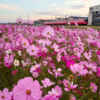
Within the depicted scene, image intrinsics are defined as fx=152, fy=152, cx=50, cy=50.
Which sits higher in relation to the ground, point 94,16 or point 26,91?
point 94,16

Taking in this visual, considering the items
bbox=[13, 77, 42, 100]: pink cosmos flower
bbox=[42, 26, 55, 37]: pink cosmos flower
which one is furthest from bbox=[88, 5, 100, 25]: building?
bbox=[13, 77, 42, 100]: pink cosmos flower

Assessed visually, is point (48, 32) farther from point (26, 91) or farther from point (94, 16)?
point (94, 16)

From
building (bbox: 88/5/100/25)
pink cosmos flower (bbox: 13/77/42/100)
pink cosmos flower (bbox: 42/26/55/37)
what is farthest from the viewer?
building (bbox: 88/5/100/25)

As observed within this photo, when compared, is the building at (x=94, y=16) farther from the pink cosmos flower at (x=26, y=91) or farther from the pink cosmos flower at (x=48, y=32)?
the pink cosmos flower at (x=26, y=91)

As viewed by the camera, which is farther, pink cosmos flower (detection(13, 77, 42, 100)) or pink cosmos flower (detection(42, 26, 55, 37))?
pink cosmos flower (detection(42, 26, 55, 37))

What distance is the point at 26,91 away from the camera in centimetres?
59

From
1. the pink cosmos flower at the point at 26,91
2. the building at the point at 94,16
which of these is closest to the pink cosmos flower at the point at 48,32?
the pink cosmos flower at the point at 26,91

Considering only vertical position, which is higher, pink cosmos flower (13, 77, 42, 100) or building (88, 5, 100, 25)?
building (88, 5, 100, 25)

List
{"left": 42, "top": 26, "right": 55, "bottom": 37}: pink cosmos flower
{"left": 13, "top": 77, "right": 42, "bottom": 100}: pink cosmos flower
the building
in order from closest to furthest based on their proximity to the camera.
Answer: {"left": 13, "top": 77, "right": 42, "bottom": 100}: pink cosmos flower
{"left": 42, "top": 26, "right": 55, "bottom": 37}: pink cosmos flower
the building

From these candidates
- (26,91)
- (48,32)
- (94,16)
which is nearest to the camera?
(26,91)

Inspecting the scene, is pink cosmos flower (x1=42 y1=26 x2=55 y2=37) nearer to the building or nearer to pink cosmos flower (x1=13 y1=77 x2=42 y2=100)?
pink cosmos flower (x1=13 y1=77 x2=42 y2=100)

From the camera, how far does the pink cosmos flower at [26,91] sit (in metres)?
0.58

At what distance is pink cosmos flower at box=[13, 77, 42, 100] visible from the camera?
577mm

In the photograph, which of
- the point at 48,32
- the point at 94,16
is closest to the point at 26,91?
the point at 48,32
